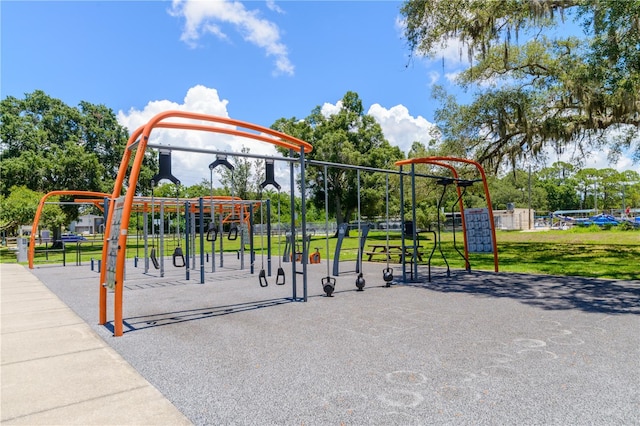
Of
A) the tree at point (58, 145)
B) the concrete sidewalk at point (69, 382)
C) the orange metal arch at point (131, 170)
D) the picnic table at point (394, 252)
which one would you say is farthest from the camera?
the tree at point (58, 145)

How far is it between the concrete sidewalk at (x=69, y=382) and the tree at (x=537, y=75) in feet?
33.2

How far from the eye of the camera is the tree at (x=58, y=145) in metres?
23.4

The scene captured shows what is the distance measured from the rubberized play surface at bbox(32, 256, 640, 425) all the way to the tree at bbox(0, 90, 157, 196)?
19840mm

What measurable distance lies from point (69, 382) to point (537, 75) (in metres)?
16.3

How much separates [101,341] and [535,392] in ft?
14.1

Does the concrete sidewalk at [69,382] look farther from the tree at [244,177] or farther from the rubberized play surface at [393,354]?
the tree at [244,177]

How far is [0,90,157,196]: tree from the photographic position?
2338cm

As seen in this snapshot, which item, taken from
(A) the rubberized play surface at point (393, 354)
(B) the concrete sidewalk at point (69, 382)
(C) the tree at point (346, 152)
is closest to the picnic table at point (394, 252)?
(A) the rubberized play surface at point (393, 354)

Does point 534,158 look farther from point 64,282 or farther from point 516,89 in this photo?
point 64,282

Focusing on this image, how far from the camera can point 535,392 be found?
296cm

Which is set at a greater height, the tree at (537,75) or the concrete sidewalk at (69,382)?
the tree at (537,75)

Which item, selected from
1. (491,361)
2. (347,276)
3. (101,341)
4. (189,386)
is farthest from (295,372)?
→ (347,276)

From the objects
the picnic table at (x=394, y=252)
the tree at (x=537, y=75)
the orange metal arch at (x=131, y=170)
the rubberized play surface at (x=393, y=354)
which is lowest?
the rubberized play surface at (x=393, y=354)

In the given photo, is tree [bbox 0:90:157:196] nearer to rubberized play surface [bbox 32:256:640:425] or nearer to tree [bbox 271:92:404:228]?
tree [bbox 271:92:404:228]
